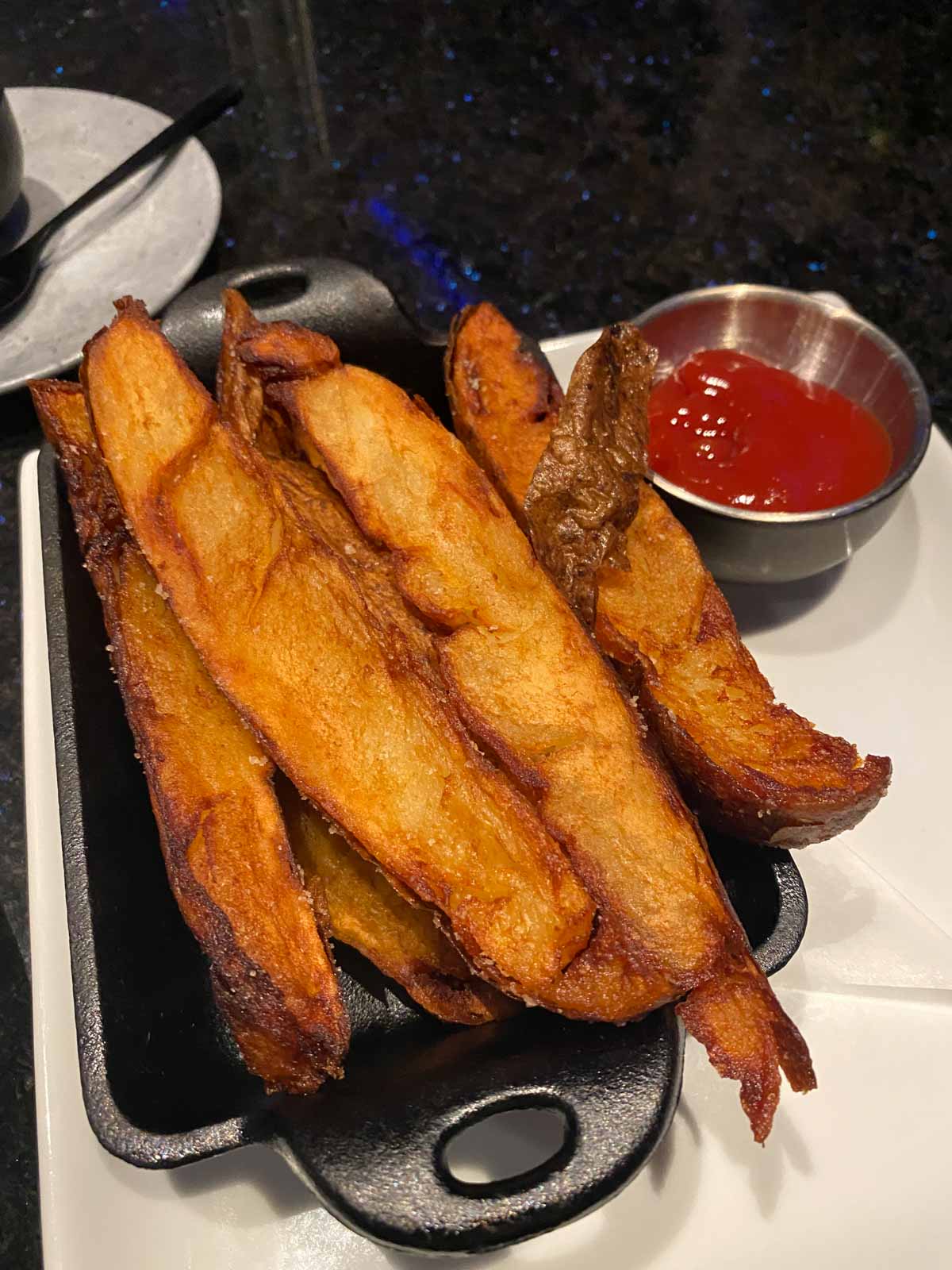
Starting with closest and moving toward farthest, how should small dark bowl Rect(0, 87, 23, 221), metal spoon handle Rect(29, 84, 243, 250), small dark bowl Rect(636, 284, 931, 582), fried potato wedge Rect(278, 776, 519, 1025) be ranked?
fried potato wedge Rect(278, 776, 519, 1025), small dark bowl Rect(636, 284, 931, 582), small dark bowl Rect(0, 87, 23, 221), metal spoon handle Rect(29, 84, 243, 250)

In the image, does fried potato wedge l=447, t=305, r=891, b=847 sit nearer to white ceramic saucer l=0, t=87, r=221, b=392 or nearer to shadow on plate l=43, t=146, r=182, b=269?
white ceramic saucer l=0, t=87, r=221, b=392

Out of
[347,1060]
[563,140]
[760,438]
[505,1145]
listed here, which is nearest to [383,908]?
A: [347,1060]

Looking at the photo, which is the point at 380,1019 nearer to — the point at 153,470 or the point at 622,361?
the point at 153,470

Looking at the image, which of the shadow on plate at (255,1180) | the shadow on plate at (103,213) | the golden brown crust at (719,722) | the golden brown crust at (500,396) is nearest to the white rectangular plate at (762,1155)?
the shadow on plate at (255,1180)

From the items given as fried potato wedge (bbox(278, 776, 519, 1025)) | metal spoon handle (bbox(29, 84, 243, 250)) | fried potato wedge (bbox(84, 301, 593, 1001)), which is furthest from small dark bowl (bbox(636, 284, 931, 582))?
metal spoon handle (bbox(29, 84, 243, 250))

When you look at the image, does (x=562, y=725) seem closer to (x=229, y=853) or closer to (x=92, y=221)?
(x=229, y=853)

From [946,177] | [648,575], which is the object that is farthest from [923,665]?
[946,177]

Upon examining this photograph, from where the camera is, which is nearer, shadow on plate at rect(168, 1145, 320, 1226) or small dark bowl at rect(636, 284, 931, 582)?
shadow on plate at rect(168, 1145, 320, 1226)
